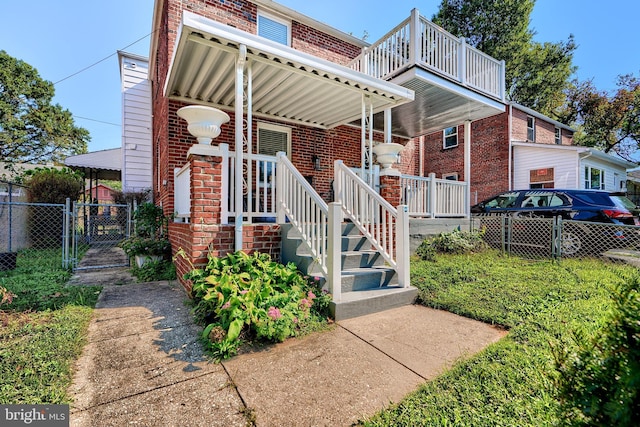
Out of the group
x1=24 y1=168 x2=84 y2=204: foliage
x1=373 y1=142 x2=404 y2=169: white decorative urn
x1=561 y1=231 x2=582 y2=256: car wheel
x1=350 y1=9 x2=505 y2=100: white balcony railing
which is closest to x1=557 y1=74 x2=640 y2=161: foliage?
x1=350 y1=9 x2=505 y2=100: white balcony railing

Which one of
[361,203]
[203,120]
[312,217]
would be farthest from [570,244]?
[203,120]

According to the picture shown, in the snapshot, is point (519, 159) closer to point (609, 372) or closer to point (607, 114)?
point (607, 114)

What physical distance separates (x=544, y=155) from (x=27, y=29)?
20.0m

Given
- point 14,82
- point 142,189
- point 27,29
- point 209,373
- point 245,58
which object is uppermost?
point 14,82

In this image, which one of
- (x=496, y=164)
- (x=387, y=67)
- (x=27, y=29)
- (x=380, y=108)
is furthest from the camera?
(x=496, y=164)

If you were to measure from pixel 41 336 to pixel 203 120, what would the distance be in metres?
2.77

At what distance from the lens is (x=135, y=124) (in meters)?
8.70

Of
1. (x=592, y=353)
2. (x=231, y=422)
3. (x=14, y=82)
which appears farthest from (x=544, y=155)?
(x=14, y=82)

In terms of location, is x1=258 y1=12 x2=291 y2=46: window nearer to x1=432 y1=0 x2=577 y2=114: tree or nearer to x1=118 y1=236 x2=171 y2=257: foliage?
x1=118 y1=236 x2=171 y2=257: foliage

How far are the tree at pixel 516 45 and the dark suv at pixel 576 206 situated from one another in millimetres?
16804

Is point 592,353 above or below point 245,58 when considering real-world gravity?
below

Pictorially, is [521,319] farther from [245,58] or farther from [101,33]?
[101,33]

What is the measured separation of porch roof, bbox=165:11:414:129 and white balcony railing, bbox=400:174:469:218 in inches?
82.4

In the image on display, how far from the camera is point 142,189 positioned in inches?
344
